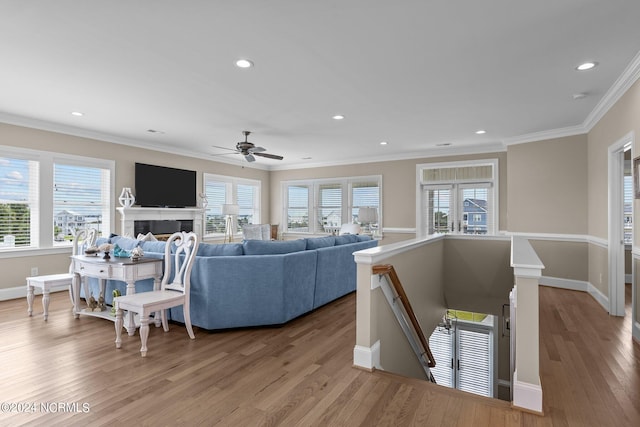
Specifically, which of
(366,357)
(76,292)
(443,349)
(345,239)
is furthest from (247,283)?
(443,349)

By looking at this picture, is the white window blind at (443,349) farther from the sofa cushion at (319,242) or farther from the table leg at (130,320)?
the table leg at (130,320)

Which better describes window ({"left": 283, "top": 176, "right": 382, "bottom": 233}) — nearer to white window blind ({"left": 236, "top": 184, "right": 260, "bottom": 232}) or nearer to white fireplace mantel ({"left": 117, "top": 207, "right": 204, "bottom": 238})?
white window blind ({"left": 236, "top": 184, "right": 260, "bottom": 232})

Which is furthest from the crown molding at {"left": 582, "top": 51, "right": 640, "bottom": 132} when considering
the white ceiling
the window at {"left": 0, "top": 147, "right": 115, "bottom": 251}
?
the window at {"left": 0, "top": 147, "right": 115, "bottom": 251}

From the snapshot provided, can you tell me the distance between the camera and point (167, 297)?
3.24 metres

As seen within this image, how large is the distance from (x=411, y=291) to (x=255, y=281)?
1792 millimetres

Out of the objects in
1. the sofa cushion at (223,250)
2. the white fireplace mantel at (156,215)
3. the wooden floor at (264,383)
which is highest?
the white fireplace mantel at (156,215)

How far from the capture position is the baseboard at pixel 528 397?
2133 millimetres

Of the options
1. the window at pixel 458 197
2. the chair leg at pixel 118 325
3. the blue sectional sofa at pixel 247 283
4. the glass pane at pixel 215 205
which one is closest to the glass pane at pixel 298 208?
the glass pane at pixel 215 205

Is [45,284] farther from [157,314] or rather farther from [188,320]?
[188,320]

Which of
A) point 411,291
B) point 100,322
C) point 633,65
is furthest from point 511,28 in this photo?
point 100,322

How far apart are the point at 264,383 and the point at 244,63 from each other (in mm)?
2811

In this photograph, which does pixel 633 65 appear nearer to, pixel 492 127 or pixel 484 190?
pixel 492 127

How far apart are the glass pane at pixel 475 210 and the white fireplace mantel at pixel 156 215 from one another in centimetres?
585

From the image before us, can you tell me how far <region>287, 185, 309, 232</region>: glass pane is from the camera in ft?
31.2
